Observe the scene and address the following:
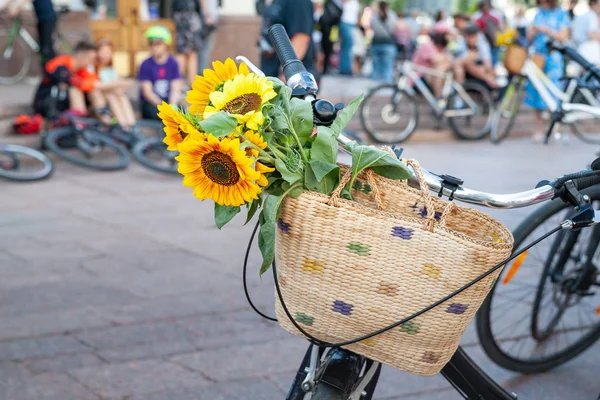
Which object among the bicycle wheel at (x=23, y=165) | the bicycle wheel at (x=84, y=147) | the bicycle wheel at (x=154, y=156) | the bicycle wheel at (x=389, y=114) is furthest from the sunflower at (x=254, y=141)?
the bicycle wheel at (x=389, y=114)

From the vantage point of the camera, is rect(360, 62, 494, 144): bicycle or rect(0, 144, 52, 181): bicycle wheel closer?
rect(0, 144, 52, 181): bicycle wheel

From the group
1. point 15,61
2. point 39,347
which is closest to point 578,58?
point 39,347

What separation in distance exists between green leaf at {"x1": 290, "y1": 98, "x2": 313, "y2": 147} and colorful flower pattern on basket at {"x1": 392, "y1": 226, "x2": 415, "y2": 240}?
280mm

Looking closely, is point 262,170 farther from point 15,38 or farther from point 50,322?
point 15,38

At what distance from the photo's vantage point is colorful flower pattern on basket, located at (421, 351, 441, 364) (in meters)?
1.91

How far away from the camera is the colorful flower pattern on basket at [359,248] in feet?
5.86

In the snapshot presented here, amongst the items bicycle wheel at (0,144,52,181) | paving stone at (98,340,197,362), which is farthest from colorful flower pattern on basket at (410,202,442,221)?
bicycle wheel at (0,144,52,181)

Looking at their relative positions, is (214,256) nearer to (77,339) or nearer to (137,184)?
(77,339)

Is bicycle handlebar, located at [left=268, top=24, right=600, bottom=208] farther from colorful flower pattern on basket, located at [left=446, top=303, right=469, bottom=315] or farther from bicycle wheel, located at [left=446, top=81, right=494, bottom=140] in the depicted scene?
bicycle wheel, located at [left=446, top=81, right=494, bottom=140]

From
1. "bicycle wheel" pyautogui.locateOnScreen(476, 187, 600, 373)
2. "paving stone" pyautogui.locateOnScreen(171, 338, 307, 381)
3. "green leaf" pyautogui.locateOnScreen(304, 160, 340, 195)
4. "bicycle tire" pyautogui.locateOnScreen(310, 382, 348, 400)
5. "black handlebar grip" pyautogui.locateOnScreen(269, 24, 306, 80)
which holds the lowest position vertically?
"paving stone" pyautogui.locateOnScreen(171, 338, 307, 381)

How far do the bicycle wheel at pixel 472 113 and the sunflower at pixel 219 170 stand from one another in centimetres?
994

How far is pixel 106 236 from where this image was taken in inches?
230

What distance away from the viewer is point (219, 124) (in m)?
1.67

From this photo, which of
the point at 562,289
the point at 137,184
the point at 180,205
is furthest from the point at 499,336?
the point at 137,184
